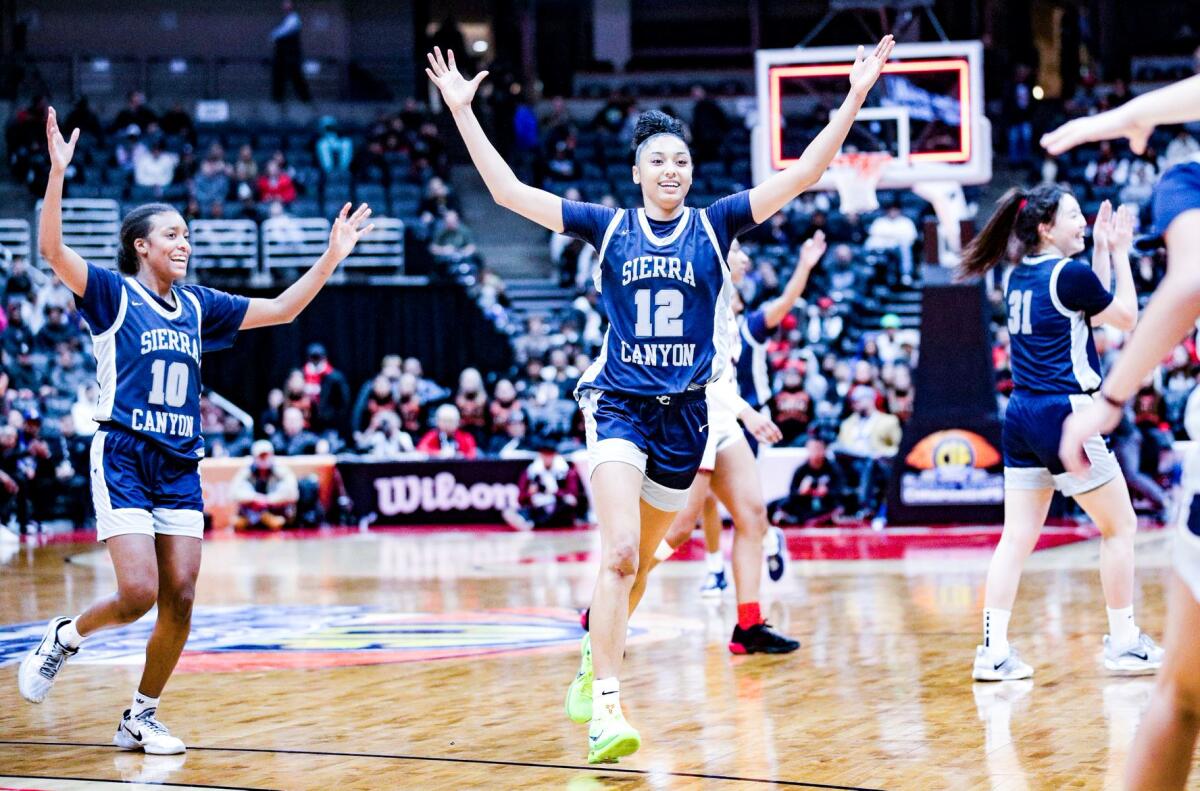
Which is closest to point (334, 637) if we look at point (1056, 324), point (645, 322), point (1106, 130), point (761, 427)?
point (761, 427)

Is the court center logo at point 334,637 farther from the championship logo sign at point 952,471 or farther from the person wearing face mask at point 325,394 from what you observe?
the person wearing face mask at point 325,394

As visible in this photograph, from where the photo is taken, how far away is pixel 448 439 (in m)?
17.6

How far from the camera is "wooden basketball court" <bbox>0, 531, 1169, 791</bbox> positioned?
5035 millimetres

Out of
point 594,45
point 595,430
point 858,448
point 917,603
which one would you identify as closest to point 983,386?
point 858,448

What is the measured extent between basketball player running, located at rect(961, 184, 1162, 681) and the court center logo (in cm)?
A: 214

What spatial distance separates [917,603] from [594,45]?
70.0 ft

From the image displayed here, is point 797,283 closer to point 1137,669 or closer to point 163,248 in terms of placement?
point 1137,669

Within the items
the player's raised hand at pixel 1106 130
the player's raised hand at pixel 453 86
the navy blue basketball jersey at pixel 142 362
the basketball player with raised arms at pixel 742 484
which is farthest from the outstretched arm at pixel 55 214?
the player's raised hand at pixel 1106 130

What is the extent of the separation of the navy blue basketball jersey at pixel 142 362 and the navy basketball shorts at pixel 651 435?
4.78 ft

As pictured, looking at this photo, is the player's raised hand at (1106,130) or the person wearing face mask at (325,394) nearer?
the player's raised hand at (1106,130)

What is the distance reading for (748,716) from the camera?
5902mm

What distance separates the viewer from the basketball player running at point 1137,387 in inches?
124

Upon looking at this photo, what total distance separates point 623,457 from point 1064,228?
7.84 ft

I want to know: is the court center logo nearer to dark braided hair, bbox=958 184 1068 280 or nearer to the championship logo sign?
dark braided hair, bbox=958 184 1068 280
